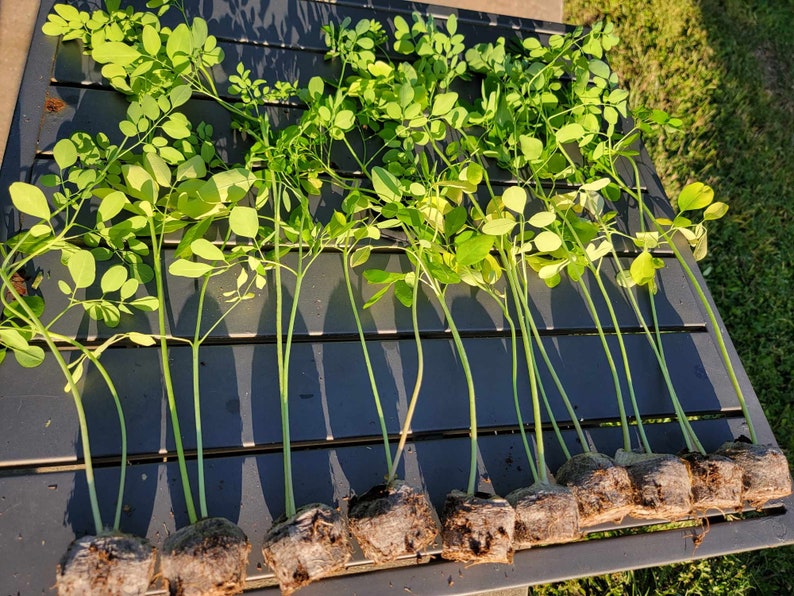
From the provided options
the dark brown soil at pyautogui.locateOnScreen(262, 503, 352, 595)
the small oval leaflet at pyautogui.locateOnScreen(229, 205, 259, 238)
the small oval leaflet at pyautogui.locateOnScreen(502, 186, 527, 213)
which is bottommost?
the dark brown soil at pyautogui.locateOnScreen(262, 503, 352, 595)

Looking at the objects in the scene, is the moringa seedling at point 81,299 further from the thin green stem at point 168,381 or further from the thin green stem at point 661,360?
the thin green stem at point 661,360

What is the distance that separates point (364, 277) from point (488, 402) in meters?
0.43

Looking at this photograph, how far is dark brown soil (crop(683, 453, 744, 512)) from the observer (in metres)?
1.28

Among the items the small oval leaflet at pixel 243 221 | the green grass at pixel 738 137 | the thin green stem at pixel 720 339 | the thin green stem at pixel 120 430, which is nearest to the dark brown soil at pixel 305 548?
the thin green stem at pixel 120 430

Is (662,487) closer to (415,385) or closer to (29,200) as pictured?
(415,385)

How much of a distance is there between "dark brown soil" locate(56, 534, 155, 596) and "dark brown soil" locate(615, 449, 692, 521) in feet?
3.42

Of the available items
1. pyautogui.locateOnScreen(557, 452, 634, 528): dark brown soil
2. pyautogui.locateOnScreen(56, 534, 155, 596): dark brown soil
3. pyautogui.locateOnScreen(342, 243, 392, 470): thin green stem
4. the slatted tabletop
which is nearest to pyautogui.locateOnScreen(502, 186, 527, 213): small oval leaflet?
the slatted tabletop

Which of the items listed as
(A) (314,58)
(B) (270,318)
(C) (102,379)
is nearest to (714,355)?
(B) (270,318)

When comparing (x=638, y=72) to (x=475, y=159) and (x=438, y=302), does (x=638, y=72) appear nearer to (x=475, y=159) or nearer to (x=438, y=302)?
(x=475, y=159)

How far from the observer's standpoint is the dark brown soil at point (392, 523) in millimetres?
1128

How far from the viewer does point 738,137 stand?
241 centimetres

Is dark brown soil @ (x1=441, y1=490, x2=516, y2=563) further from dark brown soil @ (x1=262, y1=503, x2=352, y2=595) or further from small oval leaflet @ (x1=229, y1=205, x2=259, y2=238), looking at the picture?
small oval leaflet @ (x1=229, y1=205, x2=259, y2=238)

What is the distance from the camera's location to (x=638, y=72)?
2424mm

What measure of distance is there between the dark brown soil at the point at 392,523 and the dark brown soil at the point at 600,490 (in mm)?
337
